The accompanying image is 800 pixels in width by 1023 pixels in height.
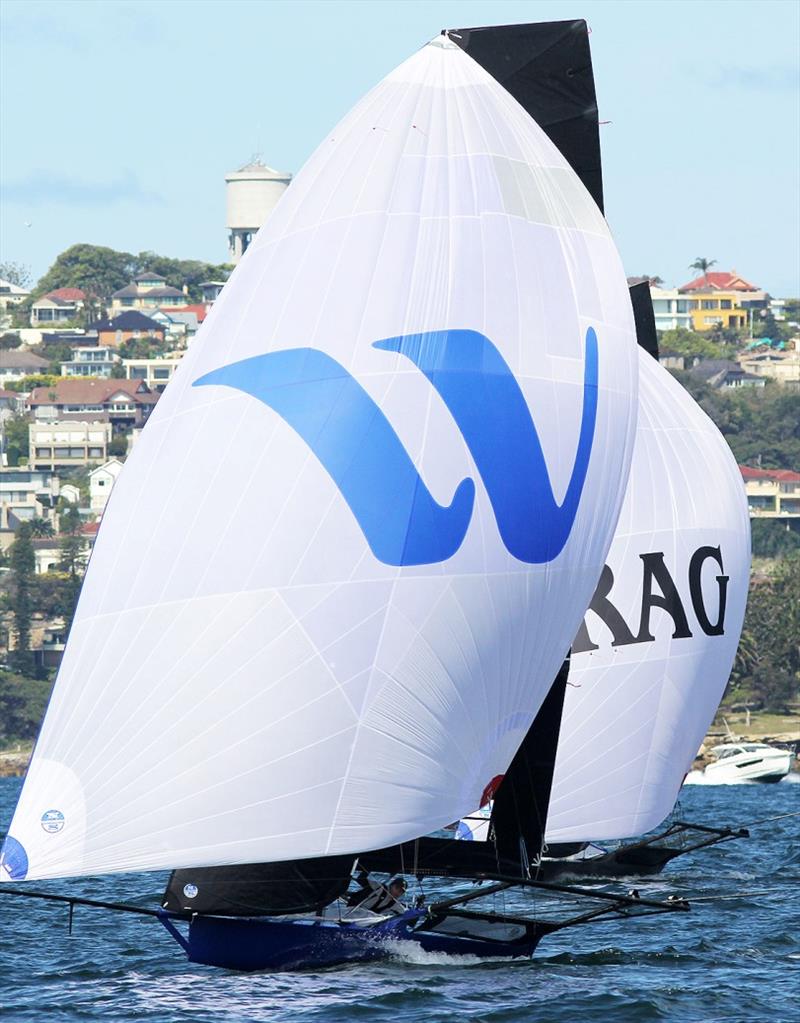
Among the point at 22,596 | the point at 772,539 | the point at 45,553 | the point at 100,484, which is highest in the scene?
the point at 100,484

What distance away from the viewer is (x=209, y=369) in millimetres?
17266

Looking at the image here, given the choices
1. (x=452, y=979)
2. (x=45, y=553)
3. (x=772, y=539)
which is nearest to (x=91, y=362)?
(x=45, y=553)

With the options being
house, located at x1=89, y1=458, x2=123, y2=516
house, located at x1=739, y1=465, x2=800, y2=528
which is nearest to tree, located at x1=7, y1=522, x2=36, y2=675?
house, located at x1=89, y1=458, x2=123, y2=516

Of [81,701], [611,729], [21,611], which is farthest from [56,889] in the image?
[21,611]

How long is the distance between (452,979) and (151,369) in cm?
15642

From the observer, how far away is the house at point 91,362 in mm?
177750

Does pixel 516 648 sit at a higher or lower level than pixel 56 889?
higher

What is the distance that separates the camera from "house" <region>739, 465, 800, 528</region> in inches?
4899

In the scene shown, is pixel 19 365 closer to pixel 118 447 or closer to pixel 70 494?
pixel 118 447

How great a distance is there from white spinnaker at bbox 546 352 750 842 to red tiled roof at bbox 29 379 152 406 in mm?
126884

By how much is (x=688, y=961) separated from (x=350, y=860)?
158 inches

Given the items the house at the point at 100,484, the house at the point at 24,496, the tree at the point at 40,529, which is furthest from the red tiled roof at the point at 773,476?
the house at the point at 24,496

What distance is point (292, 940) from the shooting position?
1703cm

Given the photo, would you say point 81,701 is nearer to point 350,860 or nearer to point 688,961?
point 350,860
